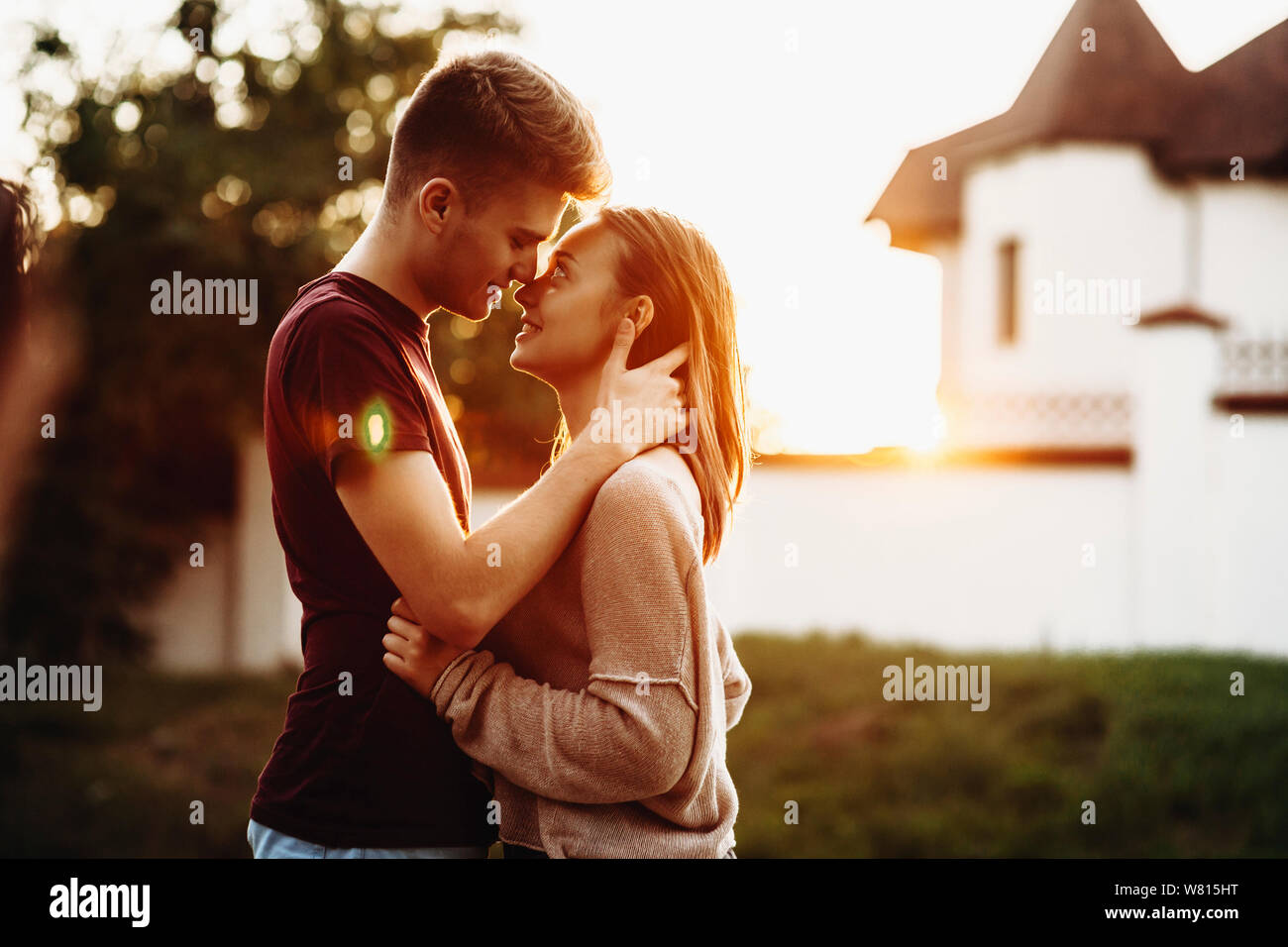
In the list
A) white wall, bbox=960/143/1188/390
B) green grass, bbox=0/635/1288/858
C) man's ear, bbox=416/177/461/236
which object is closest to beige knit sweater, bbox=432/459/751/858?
man's ear, bbox=416/177/461/236

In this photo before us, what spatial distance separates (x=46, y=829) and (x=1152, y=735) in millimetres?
7066

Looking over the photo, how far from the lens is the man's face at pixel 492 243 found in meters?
2.04

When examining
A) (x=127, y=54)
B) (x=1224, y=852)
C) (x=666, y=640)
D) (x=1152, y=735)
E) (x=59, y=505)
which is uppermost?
(x=127, y=54)

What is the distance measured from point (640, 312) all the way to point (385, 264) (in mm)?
468

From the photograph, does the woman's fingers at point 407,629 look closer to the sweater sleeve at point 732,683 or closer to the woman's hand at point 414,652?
the woman's hand at point 414,652

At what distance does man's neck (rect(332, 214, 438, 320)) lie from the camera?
2.04 meters

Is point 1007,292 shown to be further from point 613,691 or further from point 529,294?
point 613,691

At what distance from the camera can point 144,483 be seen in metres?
10.9

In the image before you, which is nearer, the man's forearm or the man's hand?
the man's forearm

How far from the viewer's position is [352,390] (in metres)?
1.78

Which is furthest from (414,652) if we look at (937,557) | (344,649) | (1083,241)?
(1083,241)

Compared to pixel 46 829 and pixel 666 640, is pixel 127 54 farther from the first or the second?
pixel 666 640

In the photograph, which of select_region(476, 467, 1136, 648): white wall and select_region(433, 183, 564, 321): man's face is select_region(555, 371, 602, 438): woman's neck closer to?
select_region(433, 183, 564, 321): man's face
